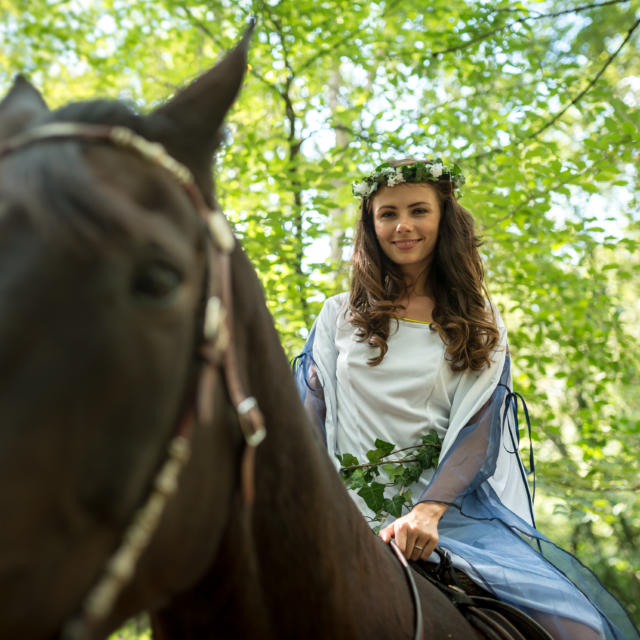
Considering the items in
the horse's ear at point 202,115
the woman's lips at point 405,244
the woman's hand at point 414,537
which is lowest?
the woman's hand at point 414,537

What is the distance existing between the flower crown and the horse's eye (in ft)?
6.93

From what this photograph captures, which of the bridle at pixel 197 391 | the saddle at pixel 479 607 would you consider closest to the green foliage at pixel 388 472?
the saddle at pixel 479 607

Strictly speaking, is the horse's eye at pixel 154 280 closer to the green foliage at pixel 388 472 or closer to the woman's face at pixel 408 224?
the green foliage at pixel 388 472

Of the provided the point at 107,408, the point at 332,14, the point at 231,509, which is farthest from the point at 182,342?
the point at 332,14

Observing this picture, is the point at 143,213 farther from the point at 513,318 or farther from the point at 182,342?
the point at 513,318

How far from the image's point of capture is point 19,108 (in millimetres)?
1024

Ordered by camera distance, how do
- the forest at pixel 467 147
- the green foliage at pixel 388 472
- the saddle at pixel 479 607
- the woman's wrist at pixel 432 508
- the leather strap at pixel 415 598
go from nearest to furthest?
the leather strap at pixel 415 598 → the saddle at pixel 479 607 → the woman's wrist at pixel 432 508 → the green foliage at pixel 388 472 → the forest at pixel 467 147

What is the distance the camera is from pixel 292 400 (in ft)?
3.98

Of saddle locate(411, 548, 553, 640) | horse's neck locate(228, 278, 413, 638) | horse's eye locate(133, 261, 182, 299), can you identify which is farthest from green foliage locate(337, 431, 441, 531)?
horse's eye locate(133, 261, 182, 299)

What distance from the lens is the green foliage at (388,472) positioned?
2.31 metres

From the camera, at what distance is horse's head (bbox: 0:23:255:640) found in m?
0.70

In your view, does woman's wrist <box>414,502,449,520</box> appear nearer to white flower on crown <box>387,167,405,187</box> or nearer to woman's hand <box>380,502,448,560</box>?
woman's hand <box>380,502,448,560</box>

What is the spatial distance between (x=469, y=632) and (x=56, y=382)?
150 cm

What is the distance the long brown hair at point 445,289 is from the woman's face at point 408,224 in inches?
2.6
